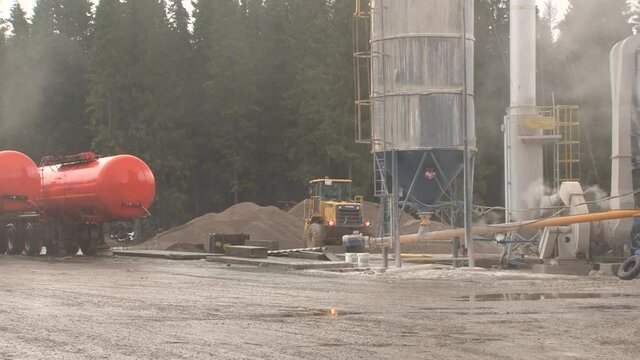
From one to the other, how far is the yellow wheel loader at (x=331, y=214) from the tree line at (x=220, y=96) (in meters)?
21.2

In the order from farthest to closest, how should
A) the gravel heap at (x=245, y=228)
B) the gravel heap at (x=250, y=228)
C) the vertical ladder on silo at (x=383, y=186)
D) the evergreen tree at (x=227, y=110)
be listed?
the evergreen tree at (x=227, y=110), the gravel heap at (x=245, y=228), the gravel heap at (x=250, y=228), the vertical ladder on silo at (x=383, y=186)

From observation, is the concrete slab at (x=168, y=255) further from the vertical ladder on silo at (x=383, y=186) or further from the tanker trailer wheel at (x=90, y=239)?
the vertical ladder on silo at (x=383, y=186)

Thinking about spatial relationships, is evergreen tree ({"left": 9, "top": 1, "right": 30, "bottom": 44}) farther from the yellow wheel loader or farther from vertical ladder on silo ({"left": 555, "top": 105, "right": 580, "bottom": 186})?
vertical ladder on silo ({"left": 555, "top": 105, "right": 580, "bottom": 186})

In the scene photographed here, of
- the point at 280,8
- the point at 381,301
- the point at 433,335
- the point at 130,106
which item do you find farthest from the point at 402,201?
the point at 280,8

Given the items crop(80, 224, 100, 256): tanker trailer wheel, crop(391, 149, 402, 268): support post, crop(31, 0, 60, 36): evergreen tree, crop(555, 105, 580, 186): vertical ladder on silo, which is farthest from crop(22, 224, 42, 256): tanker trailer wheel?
crop(31, 0, 60, 36): evergreen tree

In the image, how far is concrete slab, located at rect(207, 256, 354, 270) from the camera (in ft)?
83.9

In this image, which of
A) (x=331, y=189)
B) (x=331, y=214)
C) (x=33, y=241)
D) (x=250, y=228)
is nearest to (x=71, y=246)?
(x=33, y=241)

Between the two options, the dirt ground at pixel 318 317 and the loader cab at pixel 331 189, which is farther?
the loader cab at pixel 331 189

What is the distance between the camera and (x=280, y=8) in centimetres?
7781

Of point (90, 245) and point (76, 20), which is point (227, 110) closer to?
point (76, 20)

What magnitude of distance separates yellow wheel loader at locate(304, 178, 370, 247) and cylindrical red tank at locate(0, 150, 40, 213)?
10.5m

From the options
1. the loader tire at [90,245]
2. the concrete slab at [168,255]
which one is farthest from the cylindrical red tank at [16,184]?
the concrete slab at [168,255]

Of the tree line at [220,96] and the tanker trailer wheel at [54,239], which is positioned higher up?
the tree line at [220,96]

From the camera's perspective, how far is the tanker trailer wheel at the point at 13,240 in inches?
1353
